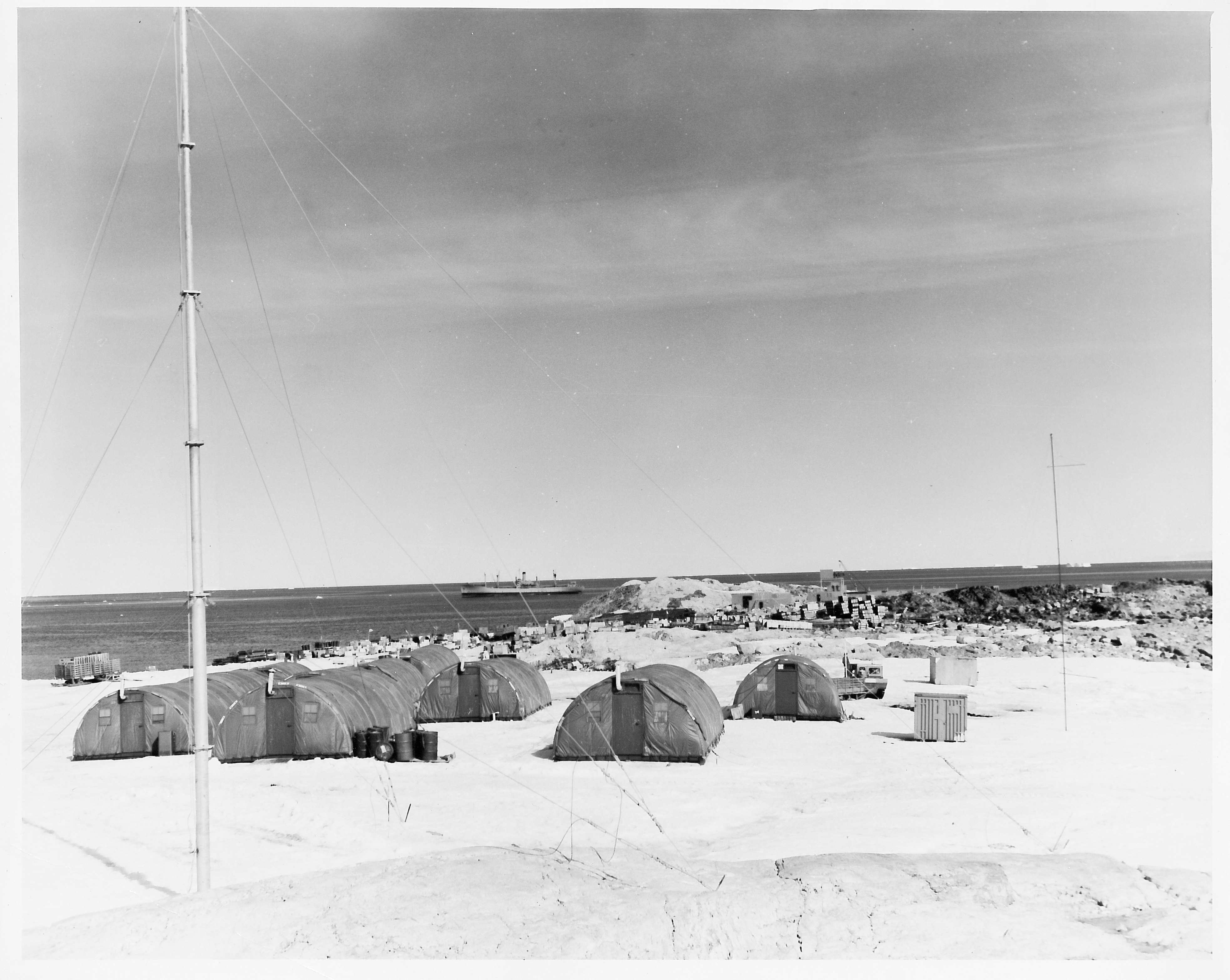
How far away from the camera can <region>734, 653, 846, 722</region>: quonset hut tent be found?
28609mm

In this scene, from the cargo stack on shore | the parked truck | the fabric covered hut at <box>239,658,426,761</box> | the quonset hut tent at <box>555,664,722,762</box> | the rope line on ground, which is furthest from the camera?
the cargo stack on shore

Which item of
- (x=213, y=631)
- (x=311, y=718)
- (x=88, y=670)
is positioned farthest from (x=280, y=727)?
(x=213, y=631)

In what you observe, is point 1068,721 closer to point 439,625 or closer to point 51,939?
point 51,939

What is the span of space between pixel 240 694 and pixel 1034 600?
288 feet

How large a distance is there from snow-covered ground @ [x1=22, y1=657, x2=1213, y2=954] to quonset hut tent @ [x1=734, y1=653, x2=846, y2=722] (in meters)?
0.77

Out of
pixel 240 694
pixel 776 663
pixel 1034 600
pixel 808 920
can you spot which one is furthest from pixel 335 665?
pixel 1034 600

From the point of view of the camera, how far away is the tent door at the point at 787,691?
1134 inches

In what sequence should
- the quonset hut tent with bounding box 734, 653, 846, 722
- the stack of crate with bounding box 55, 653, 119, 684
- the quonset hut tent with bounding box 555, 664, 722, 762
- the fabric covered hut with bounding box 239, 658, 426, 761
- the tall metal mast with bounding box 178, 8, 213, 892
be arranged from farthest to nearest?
the stack of crate with bounding box 55, 653, 119, 684 < the quonset hut tent with bounding box 734, 653, 846, 722 < the fabric covered hut with bounding box 239, 658, 426, 761 < the quonset hut tent with bounding box 555, 664, 722, 762 < the tall metal mast with bounding box 178, 8, 213, 892

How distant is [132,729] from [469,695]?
10.0 metres

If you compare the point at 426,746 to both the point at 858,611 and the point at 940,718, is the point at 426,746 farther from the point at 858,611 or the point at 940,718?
the point at 858,611

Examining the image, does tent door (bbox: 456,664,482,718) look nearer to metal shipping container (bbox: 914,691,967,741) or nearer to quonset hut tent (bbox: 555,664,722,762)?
quonset hut tent (bbox: 555,664,722,762)

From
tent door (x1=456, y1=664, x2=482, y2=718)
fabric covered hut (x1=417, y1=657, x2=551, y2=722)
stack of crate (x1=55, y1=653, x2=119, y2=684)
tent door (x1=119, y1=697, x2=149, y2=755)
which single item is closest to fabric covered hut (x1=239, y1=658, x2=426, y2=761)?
tent door (x1=119, y1=697, x2=149, y2=755)

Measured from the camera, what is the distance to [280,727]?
24.5 m

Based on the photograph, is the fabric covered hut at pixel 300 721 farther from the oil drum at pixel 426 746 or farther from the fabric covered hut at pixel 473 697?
the fabric covered hut at pixel 473 697
